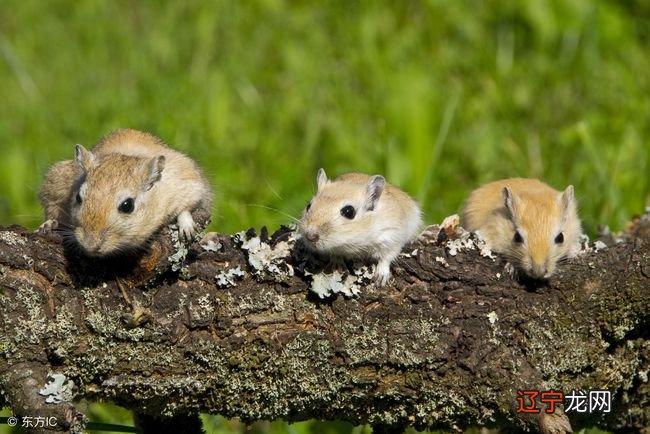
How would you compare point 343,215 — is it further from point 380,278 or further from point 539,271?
point 539,271

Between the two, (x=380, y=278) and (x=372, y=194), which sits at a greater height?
(x=372, y=194)

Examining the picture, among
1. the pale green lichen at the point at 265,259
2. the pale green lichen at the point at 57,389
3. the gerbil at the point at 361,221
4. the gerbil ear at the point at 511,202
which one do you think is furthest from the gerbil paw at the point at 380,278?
the pale green lichen at the point at 57,389

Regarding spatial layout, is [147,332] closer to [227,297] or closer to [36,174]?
[227,297]

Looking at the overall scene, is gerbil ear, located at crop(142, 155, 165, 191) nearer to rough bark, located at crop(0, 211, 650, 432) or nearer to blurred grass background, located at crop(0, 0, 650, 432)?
rough bark, located at crop(0, 211, 650, 432)

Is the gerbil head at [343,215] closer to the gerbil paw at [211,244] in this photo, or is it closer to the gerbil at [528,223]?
the gerbil paw at [211,244]

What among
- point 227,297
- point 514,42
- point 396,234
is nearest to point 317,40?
point 514,42

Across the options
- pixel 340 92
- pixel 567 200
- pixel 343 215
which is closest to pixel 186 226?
pixel 343 215
